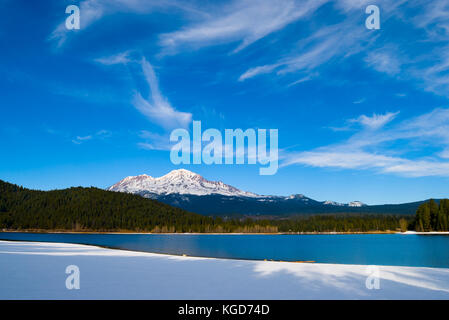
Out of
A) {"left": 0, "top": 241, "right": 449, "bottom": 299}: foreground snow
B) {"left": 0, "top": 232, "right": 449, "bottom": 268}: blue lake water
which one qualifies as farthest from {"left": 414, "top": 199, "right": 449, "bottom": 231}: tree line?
{"left": 0, "top": 241, "right": 449, "bottom": 299}: foreground snow

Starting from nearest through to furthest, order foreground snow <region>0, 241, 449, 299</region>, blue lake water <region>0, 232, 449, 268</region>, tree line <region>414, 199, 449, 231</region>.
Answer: foreground snow <region>0, 241, 449, 299</region> → blue lake water <region>0, 232, 449, 268</region> → tree line <region>414, 199, 449, 231</region>

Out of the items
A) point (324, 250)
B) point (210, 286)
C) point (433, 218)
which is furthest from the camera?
point (433, 218)

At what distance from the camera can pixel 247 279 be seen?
19547 mm

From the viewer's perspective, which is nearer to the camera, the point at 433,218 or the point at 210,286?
the point at 210,286

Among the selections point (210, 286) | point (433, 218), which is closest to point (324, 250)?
point (210, 286)

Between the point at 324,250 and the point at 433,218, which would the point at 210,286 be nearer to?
the point at 324,250

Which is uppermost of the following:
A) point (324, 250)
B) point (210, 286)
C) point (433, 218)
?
point (210, 286)

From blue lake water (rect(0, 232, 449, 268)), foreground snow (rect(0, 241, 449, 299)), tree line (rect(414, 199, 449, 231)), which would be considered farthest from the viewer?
tree line (rect(414, 199, 449, 231))

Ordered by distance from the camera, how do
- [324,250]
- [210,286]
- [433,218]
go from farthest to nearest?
[433,218], [324,250], [210,286]

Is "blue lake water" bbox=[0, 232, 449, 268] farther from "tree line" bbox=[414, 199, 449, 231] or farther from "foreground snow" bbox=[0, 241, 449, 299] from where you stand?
"tree line" bbox=[414, 199, 449, 231]
